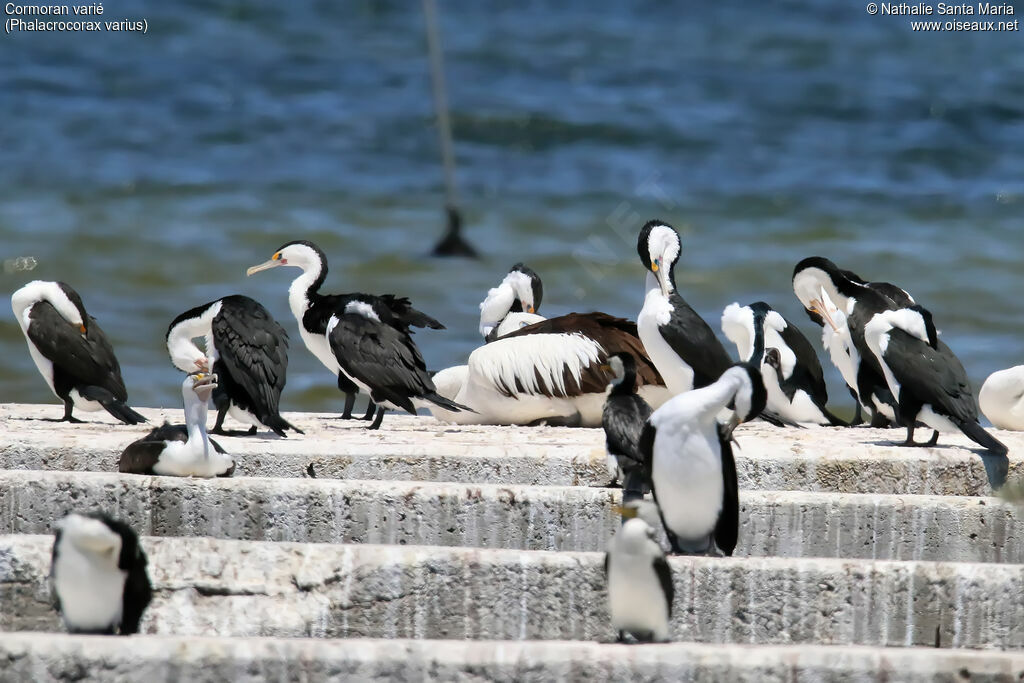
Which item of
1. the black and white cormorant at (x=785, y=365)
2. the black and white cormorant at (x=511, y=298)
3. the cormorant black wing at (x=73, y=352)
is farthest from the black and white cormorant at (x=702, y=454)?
the black and white cormorant at (x=511, y=298)

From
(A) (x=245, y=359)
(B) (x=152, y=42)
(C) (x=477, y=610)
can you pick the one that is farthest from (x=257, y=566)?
(B) (x=152, y=42)

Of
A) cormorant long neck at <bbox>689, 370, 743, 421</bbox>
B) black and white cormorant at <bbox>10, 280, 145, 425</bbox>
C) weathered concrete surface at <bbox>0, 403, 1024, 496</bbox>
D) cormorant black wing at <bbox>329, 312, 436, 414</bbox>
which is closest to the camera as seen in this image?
cormorant long neck at <bbox>689, 370, 743, 421</bbox>

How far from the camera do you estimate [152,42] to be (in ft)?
99.9

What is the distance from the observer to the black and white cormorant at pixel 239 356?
793 centimetres

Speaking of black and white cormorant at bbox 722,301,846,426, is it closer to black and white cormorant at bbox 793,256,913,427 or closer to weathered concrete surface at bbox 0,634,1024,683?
black and white cormorant at bbox 793,256,913,427

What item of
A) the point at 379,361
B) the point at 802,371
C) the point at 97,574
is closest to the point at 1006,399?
the point at 802,371

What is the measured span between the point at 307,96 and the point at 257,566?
24.2 m

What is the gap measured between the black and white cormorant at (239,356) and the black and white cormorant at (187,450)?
1109 millimetres

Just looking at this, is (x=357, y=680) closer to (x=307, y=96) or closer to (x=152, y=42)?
(x=307, y=96)

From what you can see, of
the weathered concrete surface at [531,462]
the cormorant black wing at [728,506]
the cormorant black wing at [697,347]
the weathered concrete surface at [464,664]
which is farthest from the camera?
the cormorant black wing at [697,347]

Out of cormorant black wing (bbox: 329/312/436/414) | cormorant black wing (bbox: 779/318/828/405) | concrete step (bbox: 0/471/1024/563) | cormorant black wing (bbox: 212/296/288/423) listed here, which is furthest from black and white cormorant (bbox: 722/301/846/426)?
concrete step (bbox: 0/471/1024/563)

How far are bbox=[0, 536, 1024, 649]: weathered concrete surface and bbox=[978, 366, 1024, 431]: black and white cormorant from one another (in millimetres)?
3337

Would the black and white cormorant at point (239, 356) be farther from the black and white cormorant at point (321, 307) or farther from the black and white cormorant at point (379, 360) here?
the black and white cormorant at point (321, 307)

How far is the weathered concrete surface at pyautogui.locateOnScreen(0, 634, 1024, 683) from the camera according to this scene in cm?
424
